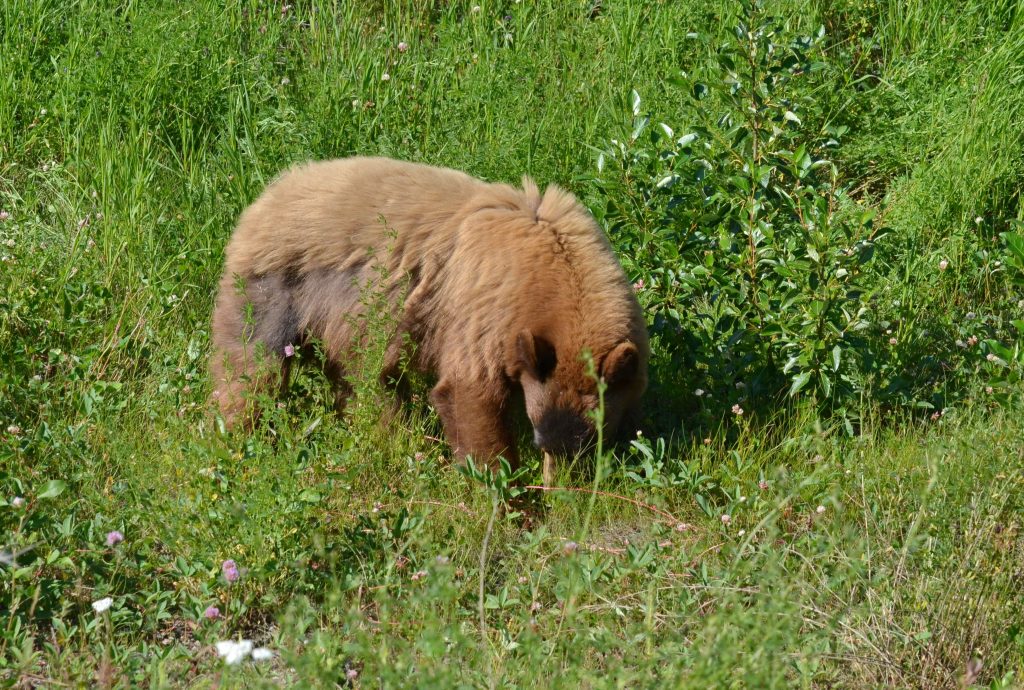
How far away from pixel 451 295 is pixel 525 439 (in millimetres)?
839

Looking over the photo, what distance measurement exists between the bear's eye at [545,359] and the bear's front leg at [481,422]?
0.21m

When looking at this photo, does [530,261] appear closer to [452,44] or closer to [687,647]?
[687,647]

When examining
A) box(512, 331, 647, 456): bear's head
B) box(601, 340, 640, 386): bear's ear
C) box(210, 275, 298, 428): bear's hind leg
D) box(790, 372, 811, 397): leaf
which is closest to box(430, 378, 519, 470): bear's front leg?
box(512, 331, 647, 456): bear's head

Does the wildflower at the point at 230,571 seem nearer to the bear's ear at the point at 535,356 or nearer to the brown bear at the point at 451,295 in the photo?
the brown bear at the point at 451,295

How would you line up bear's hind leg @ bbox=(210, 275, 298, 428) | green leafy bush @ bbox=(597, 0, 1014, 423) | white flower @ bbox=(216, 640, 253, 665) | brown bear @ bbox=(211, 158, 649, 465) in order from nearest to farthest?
white flower @ bbox=(216, 640, 253, 665) → brown bear @ bbox=(211, 158, 649, 465) → bear's hind leg @ bbox=(210, 275, 298, 428) → green leafy bush @ bbox=(597, 0, 1014, 423)

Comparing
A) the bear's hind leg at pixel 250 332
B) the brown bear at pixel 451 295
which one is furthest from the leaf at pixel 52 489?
the bear's hind leg at pixel 250 332

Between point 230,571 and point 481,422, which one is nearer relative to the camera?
point 230,571

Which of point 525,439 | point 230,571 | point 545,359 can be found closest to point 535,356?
point 545,359

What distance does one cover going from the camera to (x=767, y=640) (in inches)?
115

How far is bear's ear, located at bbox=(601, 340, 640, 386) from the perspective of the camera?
489 centimetres

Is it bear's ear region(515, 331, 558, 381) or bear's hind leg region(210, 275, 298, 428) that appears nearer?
bear's ear region(515, 331, 558, 381)

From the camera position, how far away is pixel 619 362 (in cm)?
491

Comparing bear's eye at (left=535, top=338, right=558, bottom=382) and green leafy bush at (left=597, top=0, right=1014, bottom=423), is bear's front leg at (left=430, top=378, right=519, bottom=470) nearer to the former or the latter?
bear's eye at (left=535, top=338, right=558, bottom=382)

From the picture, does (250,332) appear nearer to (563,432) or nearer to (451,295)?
(451,295)
